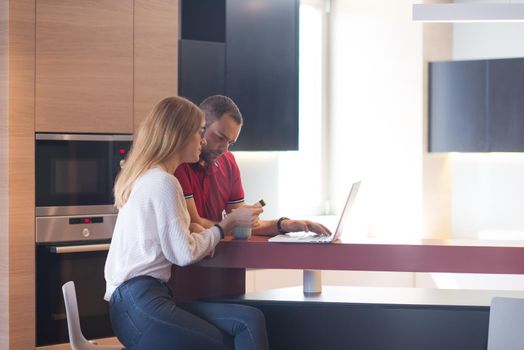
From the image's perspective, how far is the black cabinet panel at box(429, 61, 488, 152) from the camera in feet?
20.2

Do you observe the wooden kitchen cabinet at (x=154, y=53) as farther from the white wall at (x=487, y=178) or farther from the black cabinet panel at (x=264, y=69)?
the white wall at (x=487, y=178)

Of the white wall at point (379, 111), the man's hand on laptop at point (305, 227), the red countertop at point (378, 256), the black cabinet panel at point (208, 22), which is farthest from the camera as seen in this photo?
the white wall at point (379, 111)

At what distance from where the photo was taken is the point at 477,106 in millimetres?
6172

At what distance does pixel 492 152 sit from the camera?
20.3ft

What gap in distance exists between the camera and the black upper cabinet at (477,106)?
603cm

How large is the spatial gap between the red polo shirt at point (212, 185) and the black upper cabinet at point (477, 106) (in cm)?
273

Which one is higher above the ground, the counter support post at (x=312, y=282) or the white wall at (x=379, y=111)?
the white wall at (x=379, y=111)

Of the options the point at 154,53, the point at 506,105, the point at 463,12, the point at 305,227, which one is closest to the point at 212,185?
the point at 305,227

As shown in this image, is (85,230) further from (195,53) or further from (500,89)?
(500,89)

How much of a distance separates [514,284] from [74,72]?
128 inches

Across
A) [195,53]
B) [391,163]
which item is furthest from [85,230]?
[391,163]

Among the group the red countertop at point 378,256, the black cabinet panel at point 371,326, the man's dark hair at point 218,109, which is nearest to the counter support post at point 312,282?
the black cabinet panel at point 371,326

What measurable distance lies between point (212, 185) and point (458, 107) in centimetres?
295

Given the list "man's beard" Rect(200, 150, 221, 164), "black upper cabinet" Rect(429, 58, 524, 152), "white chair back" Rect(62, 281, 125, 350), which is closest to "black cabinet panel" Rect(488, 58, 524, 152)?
"black upper cabinet" Rect(429, 58, 524, 152)
